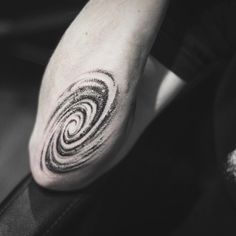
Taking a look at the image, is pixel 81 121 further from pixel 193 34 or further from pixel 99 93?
pixel 193 34

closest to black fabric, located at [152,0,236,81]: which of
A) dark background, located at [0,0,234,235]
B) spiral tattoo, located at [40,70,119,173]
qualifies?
dark background, located at [0,0,234,235]

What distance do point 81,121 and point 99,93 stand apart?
0.18 feet

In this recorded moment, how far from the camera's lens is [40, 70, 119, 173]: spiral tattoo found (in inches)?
30.3

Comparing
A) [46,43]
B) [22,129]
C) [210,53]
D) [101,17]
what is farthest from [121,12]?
[46,43]

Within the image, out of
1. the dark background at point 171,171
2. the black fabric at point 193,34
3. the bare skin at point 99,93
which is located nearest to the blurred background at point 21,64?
the dark background at point 171,171

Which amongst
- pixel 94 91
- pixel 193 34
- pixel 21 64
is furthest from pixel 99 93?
pixel 21 64

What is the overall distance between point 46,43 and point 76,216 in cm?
61

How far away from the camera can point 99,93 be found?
2.55 ft

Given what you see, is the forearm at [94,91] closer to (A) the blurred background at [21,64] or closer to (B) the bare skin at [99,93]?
(B) the bare skin at [99,93]

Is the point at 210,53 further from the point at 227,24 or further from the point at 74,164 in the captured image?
the point at 74,164

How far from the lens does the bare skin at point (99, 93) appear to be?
766 millimetres

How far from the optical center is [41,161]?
32.6 inches

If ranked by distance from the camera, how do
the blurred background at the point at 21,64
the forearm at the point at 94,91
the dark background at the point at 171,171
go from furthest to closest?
1. the blurred background at the point at 21,64
2. the dark background at the point at 171,171
3. the forearm at the point at 94,91

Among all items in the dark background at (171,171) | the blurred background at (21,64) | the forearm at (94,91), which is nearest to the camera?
the forearm at (94,91)
